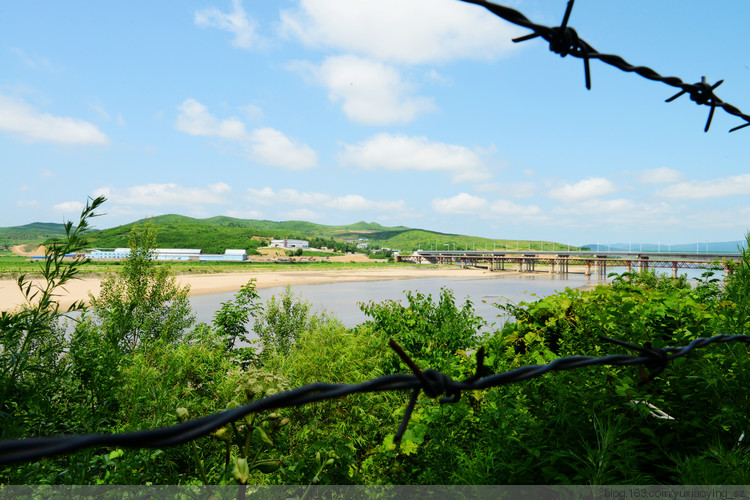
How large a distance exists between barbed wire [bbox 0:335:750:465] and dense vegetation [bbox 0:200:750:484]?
0.23 metres

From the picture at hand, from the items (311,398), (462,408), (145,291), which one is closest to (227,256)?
(145,291)

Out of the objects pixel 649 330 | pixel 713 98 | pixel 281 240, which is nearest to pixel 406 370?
pixel 649 330

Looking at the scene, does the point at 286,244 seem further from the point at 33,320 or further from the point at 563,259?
the point at 33,320

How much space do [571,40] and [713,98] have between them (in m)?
0.81

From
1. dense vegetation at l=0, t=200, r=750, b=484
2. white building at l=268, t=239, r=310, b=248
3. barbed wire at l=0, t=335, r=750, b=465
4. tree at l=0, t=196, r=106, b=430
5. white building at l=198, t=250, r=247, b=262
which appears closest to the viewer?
barbed wire at l=0, t=335, r=750, b=465

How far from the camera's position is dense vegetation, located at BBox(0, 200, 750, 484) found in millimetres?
1725

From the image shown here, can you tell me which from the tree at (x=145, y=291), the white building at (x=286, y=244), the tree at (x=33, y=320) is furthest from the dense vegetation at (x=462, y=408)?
the white building at (x=286, y=244)

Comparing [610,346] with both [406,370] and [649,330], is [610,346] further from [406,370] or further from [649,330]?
[406,370]

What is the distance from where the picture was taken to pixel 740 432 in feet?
5.46

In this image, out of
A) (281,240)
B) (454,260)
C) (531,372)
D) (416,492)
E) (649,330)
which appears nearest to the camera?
(531,372)

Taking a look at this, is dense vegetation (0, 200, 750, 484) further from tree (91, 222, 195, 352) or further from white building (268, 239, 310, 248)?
white building (268, 239, 310, 248)

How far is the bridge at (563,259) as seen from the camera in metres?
72.6

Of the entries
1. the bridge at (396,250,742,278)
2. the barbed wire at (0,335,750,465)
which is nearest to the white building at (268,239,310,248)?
the bridge at (396,250,742,278)

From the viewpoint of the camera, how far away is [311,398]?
35.9 inches
